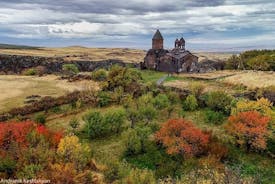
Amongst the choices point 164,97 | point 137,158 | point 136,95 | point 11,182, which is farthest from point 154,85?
point 11,182

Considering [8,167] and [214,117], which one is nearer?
[8,167]

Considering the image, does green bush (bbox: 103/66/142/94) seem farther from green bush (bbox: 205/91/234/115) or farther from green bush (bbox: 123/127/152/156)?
green bush (bbox: 123/127/152/156)

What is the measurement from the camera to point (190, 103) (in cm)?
6166

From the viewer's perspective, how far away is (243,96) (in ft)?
218

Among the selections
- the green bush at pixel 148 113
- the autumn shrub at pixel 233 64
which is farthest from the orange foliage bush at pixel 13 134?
the autumn shrub at pixel 233 64

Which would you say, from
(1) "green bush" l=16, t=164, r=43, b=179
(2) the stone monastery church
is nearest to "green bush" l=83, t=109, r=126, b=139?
(1) "green bush" l=16, t=164, r=43, b=179

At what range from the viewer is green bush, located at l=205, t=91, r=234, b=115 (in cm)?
5888

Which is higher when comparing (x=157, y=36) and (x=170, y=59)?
(x=157, y=36)

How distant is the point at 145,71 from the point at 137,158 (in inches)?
2434

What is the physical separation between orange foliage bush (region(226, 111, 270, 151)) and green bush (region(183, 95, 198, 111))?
579 inches

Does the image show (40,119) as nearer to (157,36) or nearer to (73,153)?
(73,153)

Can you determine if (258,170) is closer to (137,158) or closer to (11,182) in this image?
(137,158)

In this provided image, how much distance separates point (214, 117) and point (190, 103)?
22.6ft

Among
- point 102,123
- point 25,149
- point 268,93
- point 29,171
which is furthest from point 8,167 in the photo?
point 268,93
